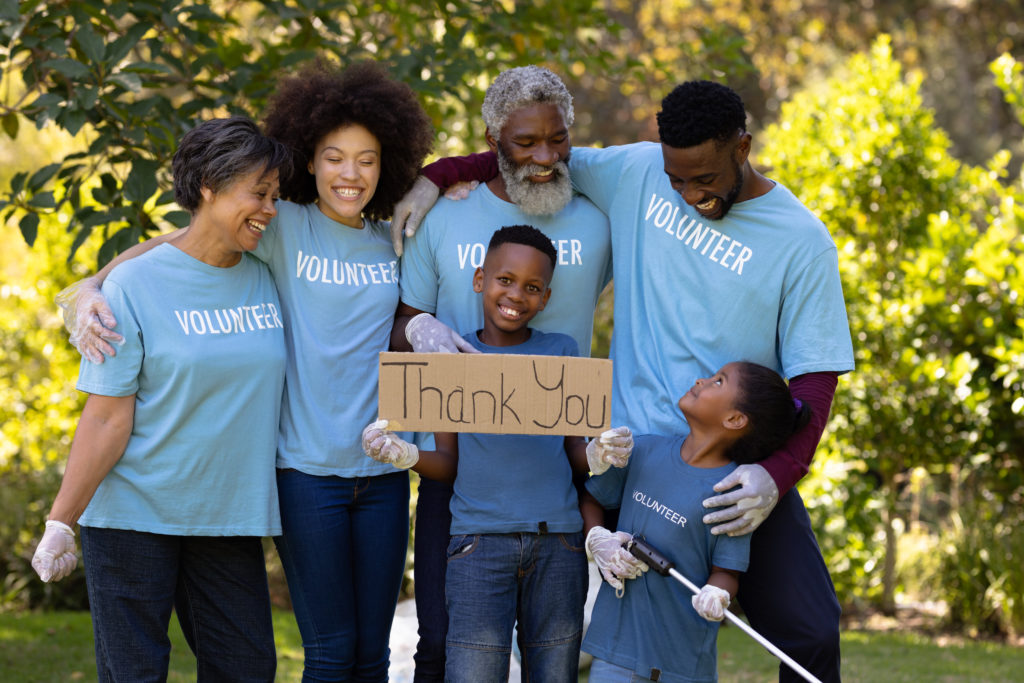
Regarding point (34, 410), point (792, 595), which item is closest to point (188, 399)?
point (792, 595)

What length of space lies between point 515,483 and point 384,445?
0.42 metres

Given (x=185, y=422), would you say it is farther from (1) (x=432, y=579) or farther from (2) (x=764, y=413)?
(2) (x=764, y=413)

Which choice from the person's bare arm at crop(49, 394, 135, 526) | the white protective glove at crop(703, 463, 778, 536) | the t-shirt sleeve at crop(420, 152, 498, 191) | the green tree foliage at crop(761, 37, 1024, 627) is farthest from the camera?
the green tree foliage at crop(761, 37, 1024, 627)

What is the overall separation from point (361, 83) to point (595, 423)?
144 cm

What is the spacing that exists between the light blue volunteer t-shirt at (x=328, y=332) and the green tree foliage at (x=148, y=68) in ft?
2.73

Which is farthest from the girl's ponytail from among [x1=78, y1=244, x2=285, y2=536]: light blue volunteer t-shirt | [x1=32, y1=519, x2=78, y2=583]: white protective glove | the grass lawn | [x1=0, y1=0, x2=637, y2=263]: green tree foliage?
the grass lawn

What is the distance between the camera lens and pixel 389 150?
11.2 ft

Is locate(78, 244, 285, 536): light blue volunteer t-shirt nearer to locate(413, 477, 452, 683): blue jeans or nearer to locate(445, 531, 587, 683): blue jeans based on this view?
locate(413, 477, 452, 683): blue jeans

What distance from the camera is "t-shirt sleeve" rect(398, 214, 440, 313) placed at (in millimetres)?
3293

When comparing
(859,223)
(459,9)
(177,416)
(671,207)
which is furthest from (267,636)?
(859,223)

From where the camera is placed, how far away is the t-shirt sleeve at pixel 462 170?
11.0 feet

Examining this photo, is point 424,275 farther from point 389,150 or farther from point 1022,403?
point 1022,403

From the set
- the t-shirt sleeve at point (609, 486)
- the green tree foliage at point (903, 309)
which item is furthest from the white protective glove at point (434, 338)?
the green tree foliage at point (903, 309)

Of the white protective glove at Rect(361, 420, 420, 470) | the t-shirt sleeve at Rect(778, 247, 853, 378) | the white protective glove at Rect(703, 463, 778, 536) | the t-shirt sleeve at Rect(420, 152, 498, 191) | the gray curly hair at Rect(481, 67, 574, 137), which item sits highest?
the gray curly hair at Rect(481, 67, 574, 137)
